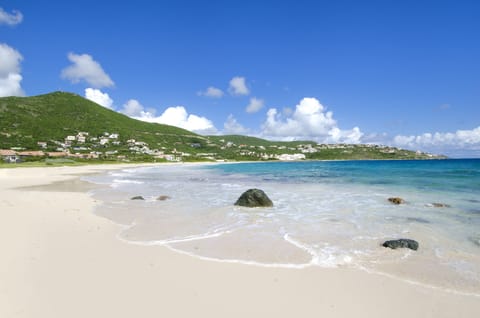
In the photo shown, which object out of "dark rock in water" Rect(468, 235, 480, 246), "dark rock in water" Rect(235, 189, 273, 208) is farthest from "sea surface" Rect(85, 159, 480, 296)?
"dark rock in water" Rect(235, 189, 273, 208)

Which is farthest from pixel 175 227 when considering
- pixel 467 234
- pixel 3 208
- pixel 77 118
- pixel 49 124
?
pixel 77 118

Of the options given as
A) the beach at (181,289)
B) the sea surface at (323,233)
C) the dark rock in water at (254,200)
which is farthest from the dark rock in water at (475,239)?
the dark rock in water at (254,200)

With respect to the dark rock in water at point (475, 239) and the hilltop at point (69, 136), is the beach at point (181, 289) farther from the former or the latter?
the hilltop at point (69, 136)

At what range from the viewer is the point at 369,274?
7473mm

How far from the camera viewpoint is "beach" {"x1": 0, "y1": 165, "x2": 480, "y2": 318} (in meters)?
5.52

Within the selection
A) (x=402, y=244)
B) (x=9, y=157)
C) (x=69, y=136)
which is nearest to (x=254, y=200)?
(x=402, y=244)

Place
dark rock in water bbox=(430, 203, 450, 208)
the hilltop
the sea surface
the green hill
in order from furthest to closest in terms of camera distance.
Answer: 1. the green hill
2. the hilltop
3. dark rock in water bbox=(430, 203, 450, 208)
4. the sea surface

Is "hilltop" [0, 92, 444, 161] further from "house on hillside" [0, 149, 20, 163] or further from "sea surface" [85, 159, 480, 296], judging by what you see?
"sea surface" [85, 159, 480, 296]

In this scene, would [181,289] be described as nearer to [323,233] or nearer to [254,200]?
[323,233]

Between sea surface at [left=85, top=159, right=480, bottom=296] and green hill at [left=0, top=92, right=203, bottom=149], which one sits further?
green hill at [left=0, top=92, right=203, bottom=149]

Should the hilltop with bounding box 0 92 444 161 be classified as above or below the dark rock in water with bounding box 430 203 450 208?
above

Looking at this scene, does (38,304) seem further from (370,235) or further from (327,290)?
(370,235)

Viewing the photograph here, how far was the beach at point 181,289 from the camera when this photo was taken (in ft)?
18.1

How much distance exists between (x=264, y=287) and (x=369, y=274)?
304 cm
